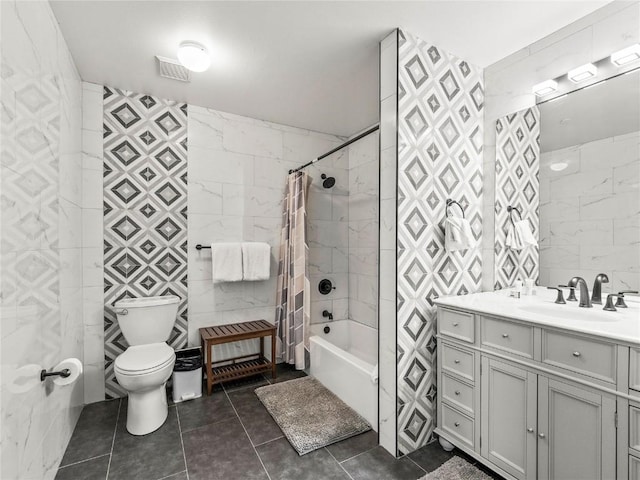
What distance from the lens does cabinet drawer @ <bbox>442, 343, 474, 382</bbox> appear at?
1.75 meters

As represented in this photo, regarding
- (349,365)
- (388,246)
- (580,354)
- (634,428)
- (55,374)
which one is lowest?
(349,365)

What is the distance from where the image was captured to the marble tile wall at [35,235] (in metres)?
1.11

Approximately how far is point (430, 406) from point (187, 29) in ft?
8.77

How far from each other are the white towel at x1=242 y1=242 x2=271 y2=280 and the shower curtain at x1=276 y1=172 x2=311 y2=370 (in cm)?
20

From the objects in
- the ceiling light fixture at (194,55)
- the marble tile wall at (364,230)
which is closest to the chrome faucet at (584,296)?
the marble tile wall at (364,230)

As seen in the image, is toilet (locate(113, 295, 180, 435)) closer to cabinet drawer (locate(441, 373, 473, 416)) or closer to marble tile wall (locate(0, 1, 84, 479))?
marble tile wall (locate(0, 1, 84, 479))

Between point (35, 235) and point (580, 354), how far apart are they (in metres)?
2.36

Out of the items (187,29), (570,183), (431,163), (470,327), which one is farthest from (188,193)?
(570,183)

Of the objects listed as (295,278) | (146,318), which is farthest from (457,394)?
(146,318)

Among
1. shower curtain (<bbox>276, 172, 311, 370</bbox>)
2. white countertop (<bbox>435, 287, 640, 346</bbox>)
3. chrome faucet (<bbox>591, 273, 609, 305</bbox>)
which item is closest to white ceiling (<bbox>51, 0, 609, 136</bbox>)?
shower curtain (<bbox>276, 172, 311, 370</bbox>)

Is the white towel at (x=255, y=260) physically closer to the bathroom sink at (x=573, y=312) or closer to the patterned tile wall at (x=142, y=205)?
the patterned tile wall at (x=142, y=205)

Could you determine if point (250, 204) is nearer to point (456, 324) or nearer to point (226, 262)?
point (226, 262)

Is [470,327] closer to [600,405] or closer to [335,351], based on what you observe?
[600,405]

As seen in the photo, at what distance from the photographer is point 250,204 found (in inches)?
121
